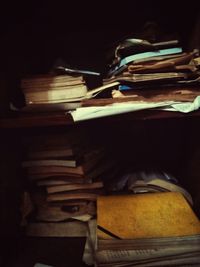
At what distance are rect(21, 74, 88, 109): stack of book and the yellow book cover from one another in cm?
43

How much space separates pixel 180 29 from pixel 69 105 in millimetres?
732

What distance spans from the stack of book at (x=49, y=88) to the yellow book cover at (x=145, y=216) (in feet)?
1.43

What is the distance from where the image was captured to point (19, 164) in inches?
42.8

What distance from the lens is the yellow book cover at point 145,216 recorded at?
2.59ft

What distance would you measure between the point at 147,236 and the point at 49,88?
66 centimetres

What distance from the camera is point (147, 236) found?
775mm

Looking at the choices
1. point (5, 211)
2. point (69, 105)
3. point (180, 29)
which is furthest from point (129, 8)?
point (5, 211)

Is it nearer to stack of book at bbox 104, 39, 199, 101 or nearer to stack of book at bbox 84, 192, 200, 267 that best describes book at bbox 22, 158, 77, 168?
stack of book at bbox 84, 192, 200, 267

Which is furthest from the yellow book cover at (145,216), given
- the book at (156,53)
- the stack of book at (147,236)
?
the book at (156,53)

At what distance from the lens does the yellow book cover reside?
0.79 metres

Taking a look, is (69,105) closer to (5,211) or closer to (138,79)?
(138,79)

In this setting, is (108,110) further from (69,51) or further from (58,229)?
(69,51)

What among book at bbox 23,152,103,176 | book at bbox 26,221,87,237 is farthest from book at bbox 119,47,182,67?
book at bbox 26,221,87,237

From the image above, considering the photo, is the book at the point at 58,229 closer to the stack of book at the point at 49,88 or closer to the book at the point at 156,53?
the stack of book at the point at 49,88
